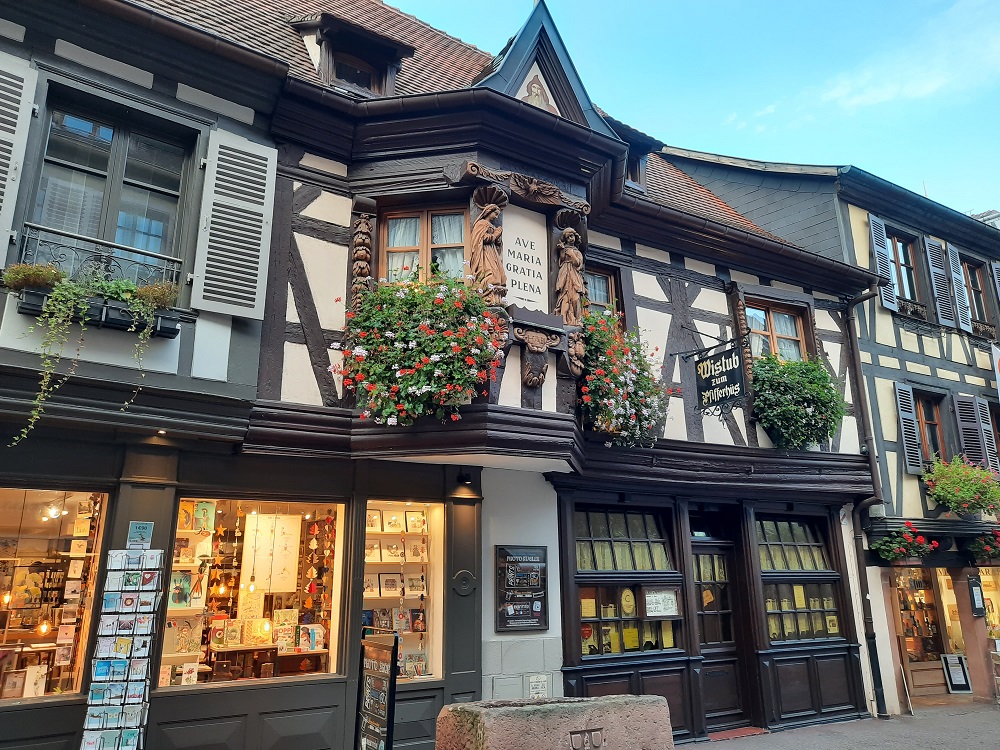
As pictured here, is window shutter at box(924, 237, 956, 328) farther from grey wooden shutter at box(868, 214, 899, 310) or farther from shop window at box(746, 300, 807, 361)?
shop window at box(746, 300, 807, 361)

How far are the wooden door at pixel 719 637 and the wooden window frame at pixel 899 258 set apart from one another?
6100mm

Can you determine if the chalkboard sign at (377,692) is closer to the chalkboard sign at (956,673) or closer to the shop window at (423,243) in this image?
the shop window at (423,243)

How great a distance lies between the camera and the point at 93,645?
18.3ft

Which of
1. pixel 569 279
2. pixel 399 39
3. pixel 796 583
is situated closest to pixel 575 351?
pixel 569 279

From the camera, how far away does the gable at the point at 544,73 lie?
7.56m

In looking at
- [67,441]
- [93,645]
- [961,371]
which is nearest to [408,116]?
[67,441]

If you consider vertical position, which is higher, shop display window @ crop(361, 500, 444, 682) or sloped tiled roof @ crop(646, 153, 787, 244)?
sloped tiled roof @ crop(646, 153, 787, 244)

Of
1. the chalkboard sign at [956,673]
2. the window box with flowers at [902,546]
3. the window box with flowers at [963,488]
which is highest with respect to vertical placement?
the window box with flowers at [963,488]

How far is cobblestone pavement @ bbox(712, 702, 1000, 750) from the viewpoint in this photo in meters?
8.16

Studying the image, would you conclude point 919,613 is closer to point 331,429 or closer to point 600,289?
point 600,289

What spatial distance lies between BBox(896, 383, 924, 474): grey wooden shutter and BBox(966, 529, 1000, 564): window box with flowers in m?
1.36

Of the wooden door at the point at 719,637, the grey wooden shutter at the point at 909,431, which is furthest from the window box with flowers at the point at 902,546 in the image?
the wooden door at the point at 719,637

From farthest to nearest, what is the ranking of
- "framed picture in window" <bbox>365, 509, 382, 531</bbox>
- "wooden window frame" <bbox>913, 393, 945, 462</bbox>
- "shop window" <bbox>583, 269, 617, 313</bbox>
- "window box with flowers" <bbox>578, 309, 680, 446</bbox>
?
1. "wooden window frame" <bbox>913, 393, 945, 462</bbox>
2. "shop window" <bbox>583, 269, 617, 313</bbox>
3. "window box with flowers" <bbox>578, 309, 680, 446</bbox>
4. "framed picture in window" <bbox>365, 509, 382, 531</bbox>

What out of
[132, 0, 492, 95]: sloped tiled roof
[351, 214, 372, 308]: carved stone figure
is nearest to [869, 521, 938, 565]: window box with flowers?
[351, 214, 372, 308]: carved stone figure
